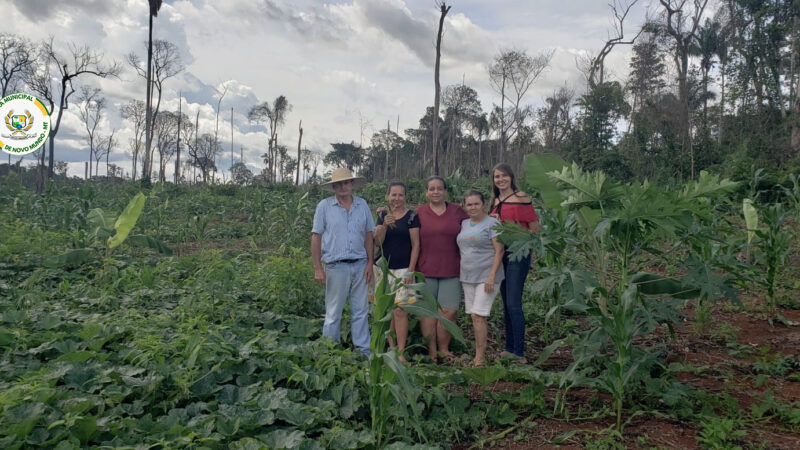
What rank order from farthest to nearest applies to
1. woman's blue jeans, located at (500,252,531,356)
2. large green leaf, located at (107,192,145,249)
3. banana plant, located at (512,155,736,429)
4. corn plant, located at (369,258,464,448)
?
large green leaf, located at (107,192,145,249) < woman's blue jeans, located at (500,252,531,356) < banana plant, located at (512,155,736,429) < corn plant, located at (369,258,464,448)

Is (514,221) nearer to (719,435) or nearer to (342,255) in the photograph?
(342,255)

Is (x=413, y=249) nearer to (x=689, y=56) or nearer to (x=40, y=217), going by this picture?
(x=40, y=217)

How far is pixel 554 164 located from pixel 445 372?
1.88 meters

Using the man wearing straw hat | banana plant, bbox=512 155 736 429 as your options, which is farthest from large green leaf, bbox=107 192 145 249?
banana plant, bbox=512 155 736 429

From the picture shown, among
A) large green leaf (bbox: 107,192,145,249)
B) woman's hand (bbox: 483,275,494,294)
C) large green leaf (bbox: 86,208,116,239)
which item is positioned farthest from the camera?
large green leaf (bbox: 86,208,116,239)

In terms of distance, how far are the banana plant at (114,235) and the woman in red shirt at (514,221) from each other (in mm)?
4245

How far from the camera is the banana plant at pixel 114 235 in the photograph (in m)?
6.18

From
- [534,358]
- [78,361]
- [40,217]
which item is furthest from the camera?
[40,217]

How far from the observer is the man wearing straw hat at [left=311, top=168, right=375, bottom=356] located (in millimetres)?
4203

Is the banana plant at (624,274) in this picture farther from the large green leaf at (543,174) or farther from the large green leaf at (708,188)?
the large green leaf at (543,174)

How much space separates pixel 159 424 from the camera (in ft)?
8.77

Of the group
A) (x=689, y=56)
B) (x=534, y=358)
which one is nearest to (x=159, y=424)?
(x=534, y=358)

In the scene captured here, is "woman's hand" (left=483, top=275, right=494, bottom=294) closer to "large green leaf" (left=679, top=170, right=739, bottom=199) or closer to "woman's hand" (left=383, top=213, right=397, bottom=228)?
"woman's hand" (left=383, top=213, right=397, bottom=228)

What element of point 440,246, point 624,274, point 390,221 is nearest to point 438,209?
point 440,246
